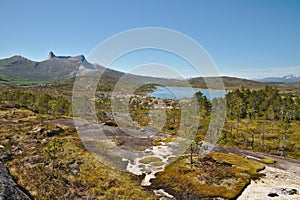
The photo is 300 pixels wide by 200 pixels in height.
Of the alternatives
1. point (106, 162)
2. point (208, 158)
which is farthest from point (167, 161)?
point (106, 162)

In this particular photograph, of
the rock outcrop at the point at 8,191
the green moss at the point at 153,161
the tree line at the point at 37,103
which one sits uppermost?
the tree line at the point at 37,103

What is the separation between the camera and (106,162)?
39969mm

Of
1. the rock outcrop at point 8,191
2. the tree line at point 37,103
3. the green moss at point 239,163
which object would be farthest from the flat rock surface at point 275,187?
the tree line at point 37,103

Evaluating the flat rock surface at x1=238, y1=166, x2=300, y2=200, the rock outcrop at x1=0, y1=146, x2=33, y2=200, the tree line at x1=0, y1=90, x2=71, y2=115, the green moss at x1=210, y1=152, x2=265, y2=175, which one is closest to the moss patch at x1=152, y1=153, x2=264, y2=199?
the green moss at x1=210, y1=152, x2=265, y2=175

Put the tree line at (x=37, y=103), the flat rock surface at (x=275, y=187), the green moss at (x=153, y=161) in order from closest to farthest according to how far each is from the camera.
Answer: the flat rock surface at (x=275, y=187) → the green moss at (x=153, y=161) → the tree line at (x=37, y=103)

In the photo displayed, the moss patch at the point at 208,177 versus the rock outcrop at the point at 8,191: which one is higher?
the rock outcrop at the point at 8,191

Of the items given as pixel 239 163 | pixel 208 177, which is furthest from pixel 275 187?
pixel 239 163

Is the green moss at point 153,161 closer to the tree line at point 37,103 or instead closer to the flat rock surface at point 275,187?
the flat rock surface at point 275,187

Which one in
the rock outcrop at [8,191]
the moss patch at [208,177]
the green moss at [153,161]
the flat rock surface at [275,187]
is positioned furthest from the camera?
the green moss at [153,161]

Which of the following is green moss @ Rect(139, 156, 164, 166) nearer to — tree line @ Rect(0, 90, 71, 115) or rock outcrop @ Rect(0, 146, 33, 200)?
rock outcrop @ Rect(0, 146, 33, 200)

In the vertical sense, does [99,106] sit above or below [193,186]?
above

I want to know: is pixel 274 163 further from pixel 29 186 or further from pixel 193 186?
pixel 29 186

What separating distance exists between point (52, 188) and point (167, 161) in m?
21.6

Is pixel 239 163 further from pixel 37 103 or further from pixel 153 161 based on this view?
pixel 37 103
